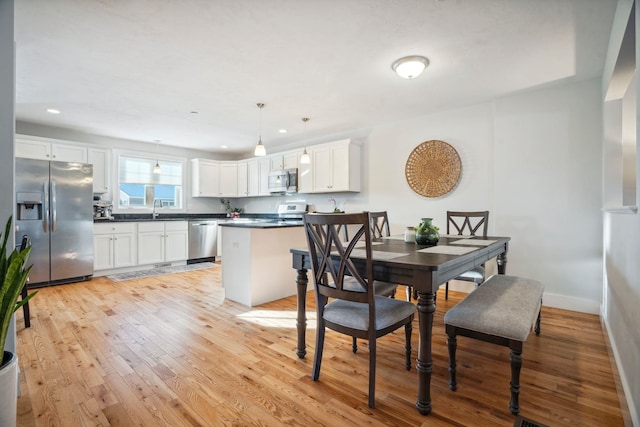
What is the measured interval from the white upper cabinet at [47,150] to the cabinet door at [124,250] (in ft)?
4.56

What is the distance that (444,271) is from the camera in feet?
5.48

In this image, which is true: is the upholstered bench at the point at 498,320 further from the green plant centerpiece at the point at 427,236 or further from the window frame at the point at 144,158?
the window frame at the point at 144,158

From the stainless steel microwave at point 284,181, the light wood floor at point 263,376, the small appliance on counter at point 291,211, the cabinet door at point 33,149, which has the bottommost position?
the light wood floor at point 263,376

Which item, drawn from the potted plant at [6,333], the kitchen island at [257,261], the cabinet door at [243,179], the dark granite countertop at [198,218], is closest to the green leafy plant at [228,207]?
the dark granite countertop at [198,218]

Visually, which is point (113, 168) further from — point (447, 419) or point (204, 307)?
point (447, 419)

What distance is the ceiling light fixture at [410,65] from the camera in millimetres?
2615

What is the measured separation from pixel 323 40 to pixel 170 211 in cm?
529

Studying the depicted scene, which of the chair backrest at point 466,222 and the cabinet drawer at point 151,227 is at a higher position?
the chair backrest at point 466,222

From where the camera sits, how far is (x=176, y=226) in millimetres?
5773

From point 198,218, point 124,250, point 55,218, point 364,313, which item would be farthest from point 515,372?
point 198,218

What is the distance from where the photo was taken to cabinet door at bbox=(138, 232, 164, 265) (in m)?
5.28

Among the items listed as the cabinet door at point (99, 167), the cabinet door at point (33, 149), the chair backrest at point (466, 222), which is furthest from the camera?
the cabinet door at point (99, 167)

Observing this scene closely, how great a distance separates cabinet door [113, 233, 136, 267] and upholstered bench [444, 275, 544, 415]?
5.14m

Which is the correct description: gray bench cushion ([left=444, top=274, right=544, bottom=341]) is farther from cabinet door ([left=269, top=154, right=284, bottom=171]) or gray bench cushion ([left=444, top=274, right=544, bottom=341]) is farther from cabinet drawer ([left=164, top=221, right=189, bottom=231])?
cabinet drawer ([left=164, top=221, right=189, bottom=231])
